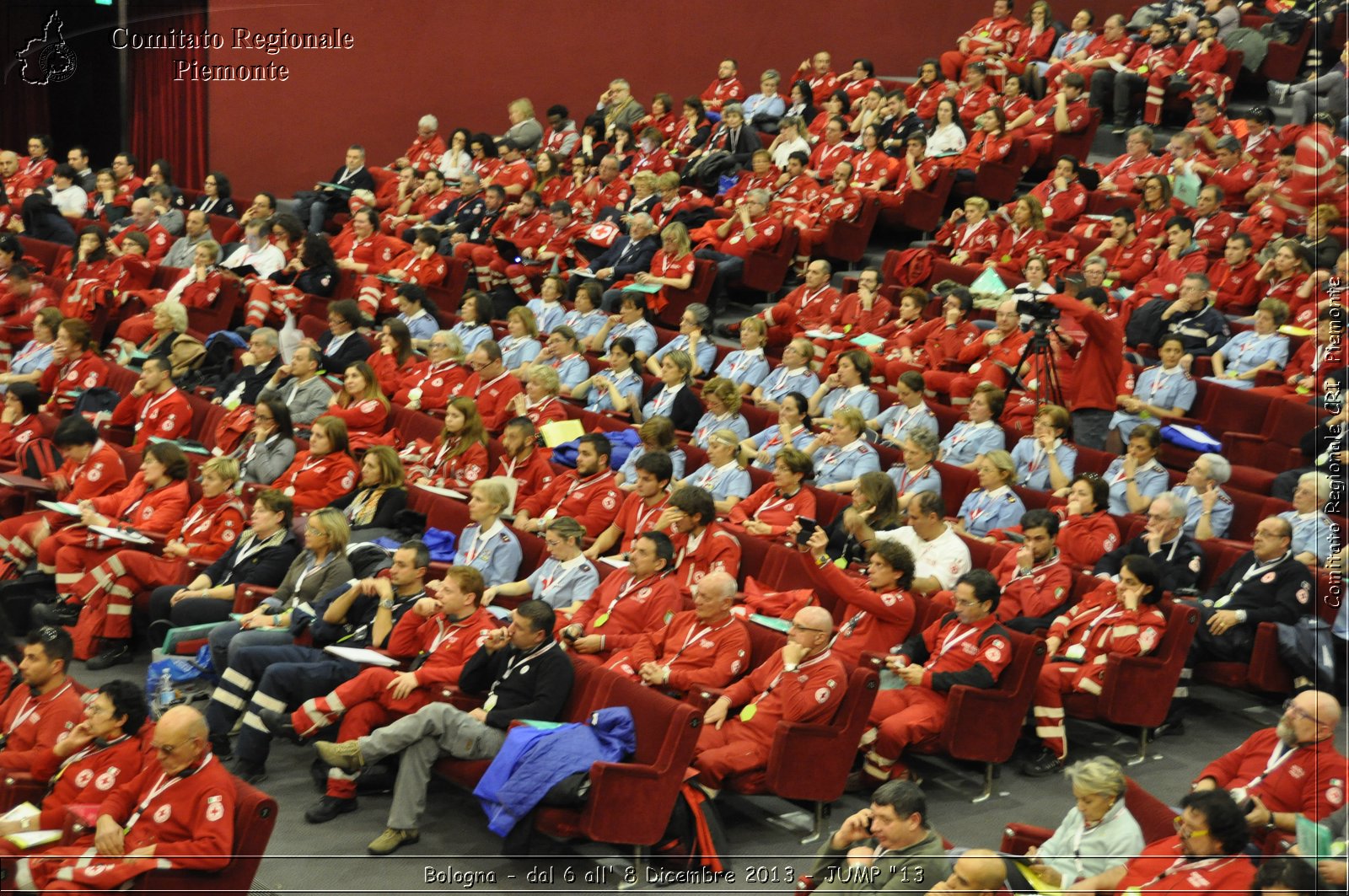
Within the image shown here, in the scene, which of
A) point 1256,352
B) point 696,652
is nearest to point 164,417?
point 696,652

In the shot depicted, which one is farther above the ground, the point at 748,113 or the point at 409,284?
the point at 748,113

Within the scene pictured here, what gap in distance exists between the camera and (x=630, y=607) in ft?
19.8

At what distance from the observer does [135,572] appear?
6746 mm

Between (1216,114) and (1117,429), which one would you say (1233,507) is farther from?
(1216,114)

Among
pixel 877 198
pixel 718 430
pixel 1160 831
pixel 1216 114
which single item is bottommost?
pixel 1160 831

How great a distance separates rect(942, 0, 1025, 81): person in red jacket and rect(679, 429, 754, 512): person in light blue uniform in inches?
295

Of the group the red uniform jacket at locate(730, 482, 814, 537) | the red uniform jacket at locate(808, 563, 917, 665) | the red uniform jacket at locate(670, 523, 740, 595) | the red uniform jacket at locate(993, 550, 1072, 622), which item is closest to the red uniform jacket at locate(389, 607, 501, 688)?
the red uniform jacket at locate(670, 523, 740, 595)

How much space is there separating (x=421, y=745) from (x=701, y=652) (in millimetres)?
1111

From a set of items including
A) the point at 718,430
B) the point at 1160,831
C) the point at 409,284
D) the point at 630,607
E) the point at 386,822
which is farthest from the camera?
the point at 409,284

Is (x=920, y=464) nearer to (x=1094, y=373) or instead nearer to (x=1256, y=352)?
(x=1094, y=373)

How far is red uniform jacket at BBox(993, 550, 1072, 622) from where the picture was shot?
243 inches

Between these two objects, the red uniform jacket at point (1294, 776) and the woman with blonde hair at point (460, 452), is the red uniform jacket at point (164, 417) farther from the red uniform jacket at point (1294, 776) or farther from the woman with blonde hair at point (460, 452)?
the red uniform jacket at point (1294, 776)

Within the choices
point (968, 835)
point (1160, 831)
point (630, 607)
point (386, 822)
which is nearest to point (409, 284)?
point (630, 607)

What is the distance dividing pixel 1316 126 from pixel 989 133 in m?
6.97
